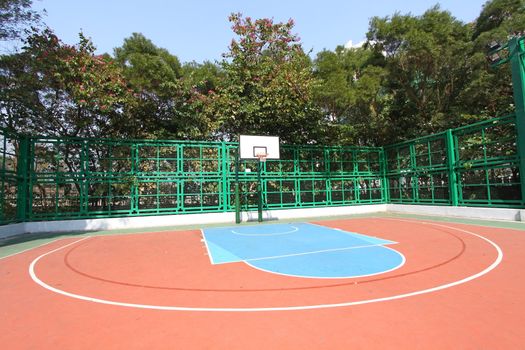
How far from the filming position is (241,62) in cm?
1745

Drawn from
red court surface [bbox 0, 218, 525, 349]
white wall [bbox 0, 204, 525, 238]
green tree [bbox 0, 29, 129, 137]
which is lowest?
red court surface [bbox 0, 218, 525, 349]

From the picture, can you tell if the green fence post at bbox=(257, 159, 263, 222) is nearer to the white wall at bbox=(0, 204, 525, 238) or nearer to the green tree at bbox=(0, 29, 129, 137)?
the white wall at bbox=(0, 204, 525, 238)

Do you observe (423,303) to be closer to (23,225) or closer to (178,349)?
(178,349)

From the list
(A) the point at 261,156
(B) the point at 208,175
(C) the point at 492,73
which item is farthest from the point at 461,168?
(B) the point at 208,175

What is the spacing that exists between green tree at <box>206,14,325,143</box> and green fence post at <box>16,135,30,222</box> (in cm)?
778

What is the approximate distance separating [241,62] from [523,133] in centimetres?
1281

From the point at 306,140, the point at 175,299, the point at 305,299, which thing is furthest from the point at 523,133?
the point at 175,299

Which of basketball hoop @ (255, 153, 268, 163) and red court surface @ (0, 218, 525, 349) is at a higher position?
basketball hoop @ (255, 153, 268, 163)

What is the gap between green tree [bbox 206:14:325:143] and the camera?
16.3 m

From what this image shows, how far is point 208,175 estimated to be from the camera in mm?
15008

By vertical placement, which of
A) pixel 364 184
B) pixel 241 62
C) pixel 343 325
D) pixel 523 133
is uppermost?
pixel 241 62

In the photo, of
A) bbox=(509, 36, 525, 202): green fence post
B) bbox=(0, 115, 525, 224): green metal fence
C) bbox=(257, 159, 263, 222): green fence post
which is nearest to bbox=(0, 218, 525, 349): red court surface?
bbox=(509, 36, 525, 202): green fence post

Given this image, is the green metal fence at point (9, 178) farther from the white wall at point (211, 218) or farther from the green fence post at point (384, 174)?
the green fence post at point (384, 174)

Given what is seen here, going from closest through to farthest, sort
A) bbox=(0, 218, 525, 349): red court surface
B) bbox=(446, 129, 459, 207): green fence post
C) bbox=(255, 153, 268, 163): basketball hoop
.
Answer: bbox=(0, 218, 525, 349): red court surface → bbox=(255, 153, 268, 163): basketball hoop → bbox=(446, 129, 459, 207): green fence post
